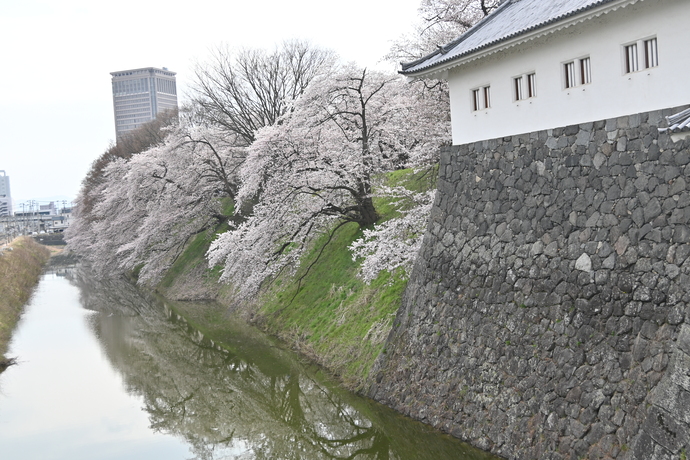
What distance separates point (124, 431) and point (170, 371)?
4.54 metres

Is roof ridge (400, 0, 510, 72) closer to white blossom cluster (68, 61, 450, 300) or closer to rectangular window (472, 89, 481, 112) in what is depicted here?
rectangular window (472, 89, 481, 112)

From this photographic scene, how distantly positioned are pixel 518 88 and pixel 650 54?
8.90 ft

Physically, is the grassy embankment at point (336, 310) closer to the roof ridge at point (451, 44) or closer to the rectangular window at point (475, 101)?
the rectangular window at point (475, 101)

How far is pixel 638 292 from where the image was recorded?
8.12 m

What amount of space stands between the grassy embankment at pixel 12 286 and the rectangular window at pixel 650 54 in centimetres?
1996

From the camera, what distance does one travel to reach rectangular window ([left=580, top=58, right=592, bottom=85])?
9594 mm

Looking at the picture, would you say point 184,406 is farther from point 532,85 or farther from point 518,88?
point 532,85

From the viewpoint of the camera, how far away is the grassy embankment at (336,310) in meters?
14.8

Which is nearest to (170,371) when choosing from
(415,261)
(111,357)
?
(111,357)

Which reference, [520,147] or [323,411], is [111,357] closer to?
[323,411]

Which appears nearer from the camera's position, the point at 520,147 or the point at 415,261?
the point at 520,147

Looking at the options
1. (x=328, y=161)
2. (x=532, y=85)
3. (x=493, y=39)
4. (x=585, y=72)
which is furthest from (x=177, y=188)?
(x=585, y=72)

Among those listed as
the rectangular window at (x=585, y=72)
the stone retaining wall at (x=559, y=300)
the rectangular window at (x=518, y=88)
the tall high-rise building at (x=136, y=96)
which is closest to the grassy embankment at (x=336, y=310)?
the stone retaining wall at (x=559, y=300)

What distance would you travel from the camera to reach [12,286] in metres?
34.5
